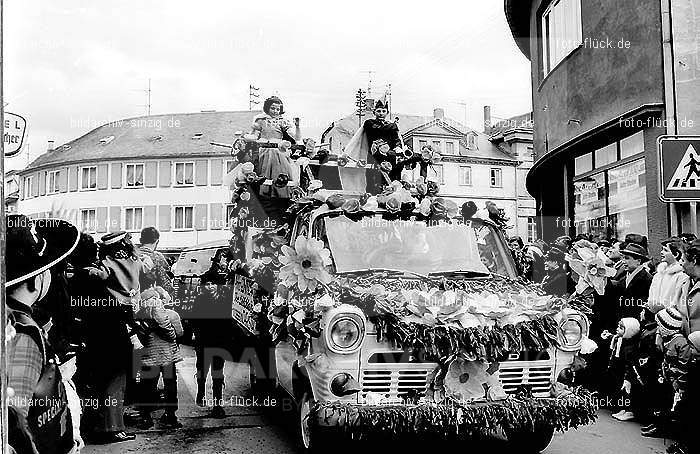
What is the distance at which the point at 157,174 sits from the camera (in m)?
43.2

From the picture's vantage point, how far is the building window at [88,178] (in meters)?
42.6

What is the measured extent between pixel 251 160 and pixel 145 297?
7.07 feet

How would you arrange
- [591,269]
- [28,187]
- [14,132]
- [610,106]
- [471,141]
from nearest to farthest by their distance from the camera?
1. [14,132]
2. [591,269]
3. [610,106]
4. [28,187]
5. [471,141]

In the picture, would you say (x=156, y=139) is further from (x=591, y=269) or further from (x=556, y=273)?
(x=591, y=269)

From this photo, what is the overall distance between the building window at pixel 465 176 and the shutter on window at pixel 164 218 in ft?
59.3

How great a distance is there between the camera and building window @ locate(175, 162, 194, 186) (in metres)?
43.7

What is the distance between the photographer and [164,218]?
43.3 meters

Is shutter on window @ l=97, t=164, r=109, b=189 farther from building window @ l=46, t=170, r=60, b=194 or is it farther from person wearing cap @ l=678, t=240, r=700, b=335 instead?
person wearing cap @ l=678, t=240, r=700, b=335

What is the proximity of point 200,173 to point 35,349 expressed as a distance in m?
41.1

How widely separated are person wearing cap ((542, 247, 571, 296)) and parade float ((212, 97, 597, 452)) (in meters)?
1.60

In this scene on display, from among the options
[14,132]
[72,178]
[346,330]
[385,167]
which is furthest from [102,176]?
[14,132]

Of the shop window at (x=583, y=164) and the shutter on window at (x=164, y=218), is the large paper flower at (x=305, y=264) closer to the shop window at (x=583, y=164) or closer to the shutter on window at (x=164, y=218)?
the shop window at (x=583, y=164)

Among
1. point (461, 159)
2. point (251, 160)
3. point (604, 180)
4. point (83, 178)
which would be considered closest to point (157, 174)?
point (83, 178)

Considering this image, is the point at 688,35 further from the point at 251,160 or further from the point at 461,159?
the point at 461,159
